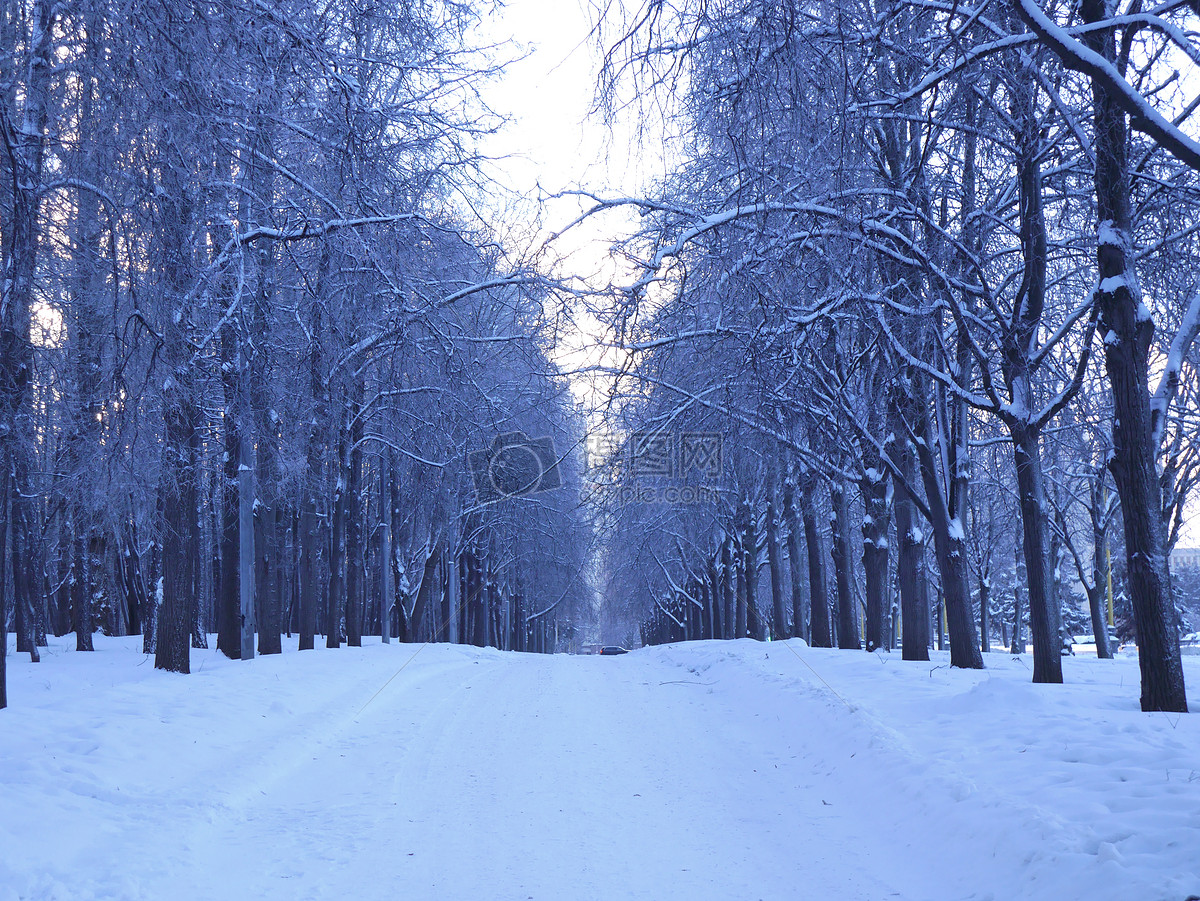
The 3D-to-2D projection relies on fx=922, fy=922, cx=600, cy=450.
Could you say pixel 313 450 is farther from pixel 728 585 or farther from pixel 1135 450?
pixel 728 585

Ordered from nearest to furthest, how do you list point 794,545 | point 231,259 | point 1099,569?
1. point 231,259
2. point 1099,569
3. point 794,545

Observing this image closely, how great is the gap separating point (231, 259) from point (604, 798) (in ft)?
23.5

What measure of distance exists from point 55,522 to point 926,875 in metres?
27.0

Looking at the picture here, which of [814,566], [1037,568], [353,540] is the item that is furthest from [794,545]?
[1037,568]

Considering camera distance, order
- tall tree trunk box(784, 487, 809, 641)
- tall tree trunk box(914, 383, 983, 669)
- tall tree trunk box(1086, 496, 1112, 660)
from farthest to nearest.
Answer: tall tree trunk box(1086, 496, 1112, 660)
tall tree trunk box(784, 487, 809, 641)
tall tree trunk box(914, 383, 983, 669)

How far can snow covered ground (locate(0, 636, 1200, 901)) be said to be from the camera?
16.5ft

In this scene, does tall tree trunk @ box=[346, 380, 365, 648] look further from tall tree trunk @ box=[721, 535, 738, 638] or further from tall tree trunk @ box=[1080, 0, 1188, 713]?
tall tree trunk @ box=[1080, 0, 1188, 713]

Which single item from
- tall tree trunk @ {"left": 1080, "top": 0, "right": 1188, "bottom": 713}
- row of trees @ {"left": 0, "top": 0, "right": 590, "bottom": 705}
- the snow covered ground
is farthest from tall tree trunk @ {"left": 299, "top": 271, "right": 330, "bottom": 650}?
tall tree trunk @ {"left": 1080, "top": 0, "right": 1188, "bottom": 713}

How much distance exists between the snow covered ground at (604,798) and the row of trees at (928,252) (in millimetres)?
2534

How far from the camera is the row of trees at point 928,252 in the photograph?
6766 millimetres

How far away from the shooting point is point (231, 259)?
10.4 meters

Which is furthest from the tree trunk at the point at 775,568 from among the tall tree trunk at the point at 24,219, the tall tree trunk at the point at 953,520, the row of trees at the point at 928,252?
the tall tree trunk at the point at 24,219

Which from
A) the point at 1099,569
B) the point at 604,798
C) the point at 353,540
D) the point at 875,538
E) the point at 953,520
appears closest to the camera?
the point at 604,798

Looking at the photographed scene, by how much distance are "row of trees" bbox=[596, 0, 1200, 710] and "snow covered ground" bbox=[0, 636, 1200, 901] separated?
8.31 ft
